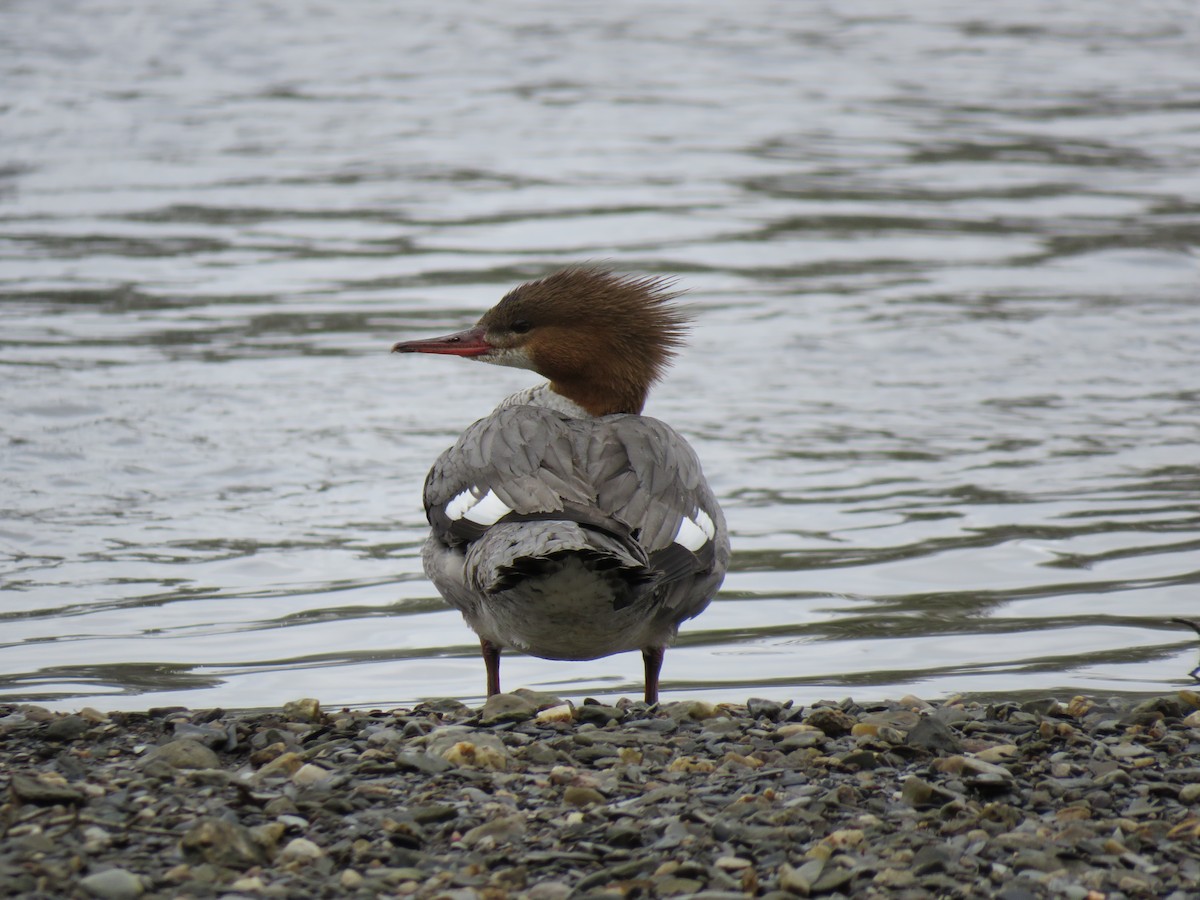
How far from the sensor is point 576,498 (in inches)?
201

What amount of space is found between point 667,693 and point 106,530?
3321 mm

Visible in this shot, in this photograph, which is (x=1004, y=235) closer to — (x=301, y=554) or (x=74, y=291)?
(x=74, y=291)

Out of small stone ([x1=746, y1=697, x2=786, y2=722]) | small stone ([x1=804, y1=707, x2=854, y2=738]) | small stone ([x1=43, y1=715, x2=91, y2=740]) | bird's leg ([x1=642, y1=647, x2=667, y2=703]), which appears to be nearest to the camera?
small stone ([x1=43, y1=715, x2=91, y2=740])

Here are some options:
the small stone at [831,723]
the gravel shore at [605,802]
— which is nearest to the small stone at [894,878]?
the gravel shore at [605,802]

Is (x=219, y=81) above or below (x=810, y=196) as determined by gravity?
above

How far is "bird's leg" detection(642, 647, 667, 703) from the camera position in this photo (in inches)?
222

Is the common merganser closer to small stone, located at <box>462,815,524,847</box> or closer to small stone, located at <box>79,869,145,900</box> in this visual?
small stone, located at <box>462,815,524,847</box>

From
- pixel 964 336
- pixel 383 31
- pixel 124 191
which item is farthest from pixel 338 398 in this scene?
pixel 383 31

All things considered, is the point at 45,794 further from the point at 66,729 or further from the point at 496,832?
the point at 496,832

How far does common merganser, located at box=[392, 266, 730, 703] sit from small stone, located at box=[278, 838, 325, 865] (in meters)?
1.19

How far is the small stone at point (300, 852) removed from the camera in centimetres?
371

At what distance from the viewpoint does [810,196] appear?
16125 mm

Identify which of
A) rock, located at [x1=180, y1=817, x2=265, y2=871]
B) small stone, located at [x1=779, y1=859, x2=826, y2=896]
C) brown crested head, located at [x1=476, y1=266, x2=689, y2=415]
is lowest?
small stone, located at [x1=779, y1=859, x2=826, y2=896]

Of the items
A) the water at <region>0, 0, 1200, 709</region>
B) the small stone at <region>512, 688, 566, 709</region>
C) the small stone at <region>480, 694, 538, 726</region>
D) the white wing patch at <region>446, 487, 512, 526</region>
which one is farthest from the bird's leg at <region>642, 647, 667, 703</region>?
the white wing patch at <region>446, 487, 512, 526</region>
